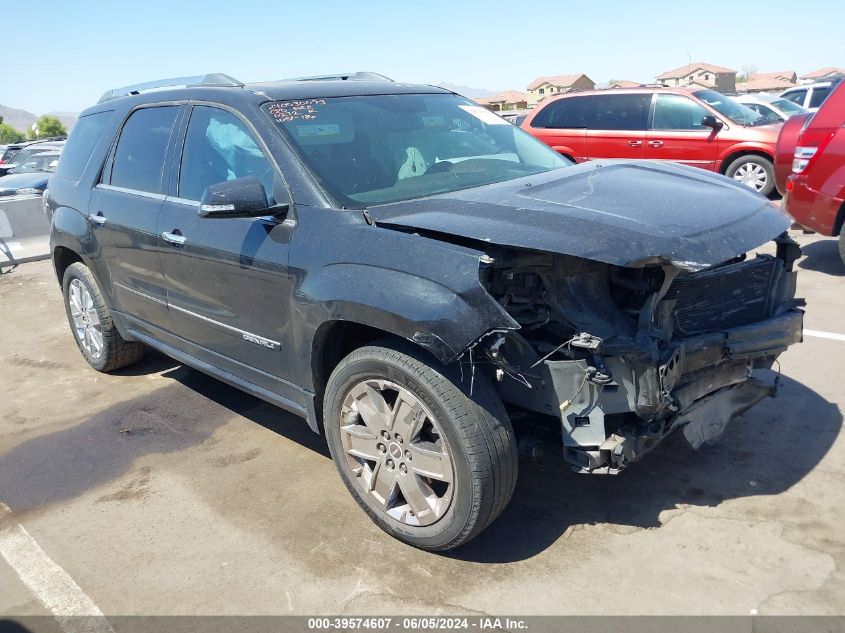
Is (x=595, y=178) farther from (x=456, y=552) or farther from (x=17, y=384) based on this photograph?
(x=17, y=384)

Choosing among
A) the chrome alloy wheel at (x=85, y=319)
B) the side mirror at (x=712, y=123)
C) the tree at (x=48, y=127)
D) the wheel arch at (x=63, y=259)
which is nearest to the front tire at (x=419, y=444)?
the chrome alloy wheel at (x=85, y=319)

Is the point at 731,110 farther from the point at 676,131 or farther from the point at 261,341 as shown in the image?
the point at 261,341

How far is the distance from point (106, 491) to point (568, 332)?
8.61 ft

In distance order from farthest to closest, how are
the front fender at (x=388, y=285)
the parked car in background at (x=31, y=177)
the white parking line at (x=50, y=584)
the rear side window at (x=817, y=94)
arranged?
the rear side window at (x=817, y=94), the parked car in background at (x=31, y=177), the white parking line at (x=50, y=584), the front fender at (x=388, y=285)

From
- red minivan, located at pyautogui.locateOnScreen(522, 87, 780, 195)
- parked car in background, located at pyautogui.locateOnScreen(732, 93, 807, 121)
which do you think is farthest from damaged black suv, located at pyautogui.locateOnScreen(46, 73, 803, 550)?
parked car in background, located at pyautogui.locateOnScreen(732, 93, 807, 121)

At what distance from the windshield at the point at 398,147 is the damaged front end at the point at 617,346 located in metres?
0.83

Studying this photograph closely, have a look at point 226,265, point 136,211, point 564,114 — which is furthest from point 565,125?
point 226,265

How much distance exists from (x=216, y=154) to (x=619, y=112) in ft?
27.1

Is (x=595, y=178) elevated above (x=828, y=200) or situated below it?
above

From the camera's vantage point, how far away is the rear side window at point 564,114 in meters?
11.0

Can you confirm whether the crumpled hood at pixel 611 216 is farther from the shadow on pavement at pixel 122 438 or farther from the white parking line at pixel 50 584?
the white parking line at pixel 50 584

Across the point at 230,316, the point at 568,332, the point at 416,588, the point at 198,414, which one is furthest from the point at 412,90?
the point at 416,588

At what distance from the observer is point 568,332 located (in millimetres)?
2830

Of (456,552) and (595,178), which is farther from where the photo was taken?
(595,178)
